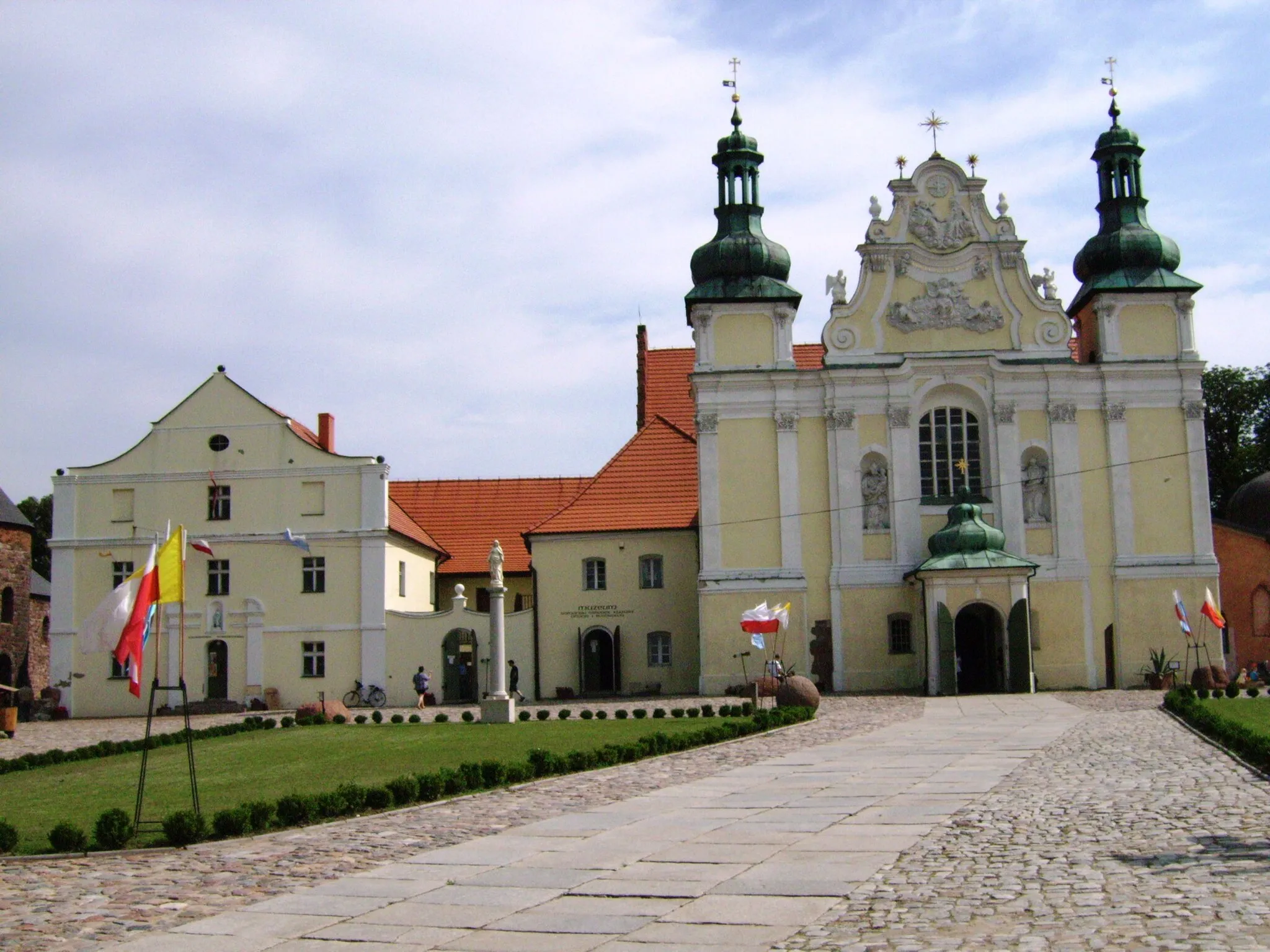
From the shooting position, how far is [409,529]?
50375 mm

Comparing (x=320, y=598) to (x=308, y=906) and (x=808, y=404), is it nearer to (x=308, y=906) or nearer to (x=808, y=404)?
(x=808, y=404)

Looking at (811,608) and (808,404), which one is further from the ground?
(808,404)

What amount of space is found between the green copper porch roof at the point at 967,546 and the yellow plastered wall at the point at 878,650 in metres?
1.90

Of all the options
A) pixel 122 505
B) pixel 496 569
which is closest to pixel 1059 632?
pixel 496 569

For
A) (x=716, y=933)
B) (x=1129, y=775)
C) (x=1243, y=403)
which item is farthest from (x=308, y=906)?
(x=1243, y=403)

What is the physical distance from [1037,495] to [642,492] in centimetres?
1317

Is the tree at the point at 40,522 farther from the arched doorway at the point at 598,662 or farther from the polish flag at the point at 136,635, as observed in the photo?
the polish flag at the point at 136,635

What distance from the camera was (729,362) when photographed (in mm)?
44656

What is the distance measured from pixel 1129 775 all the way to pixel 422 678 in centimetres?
2918

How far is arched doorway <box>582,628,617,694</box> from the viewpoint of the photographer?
46781 millimetres

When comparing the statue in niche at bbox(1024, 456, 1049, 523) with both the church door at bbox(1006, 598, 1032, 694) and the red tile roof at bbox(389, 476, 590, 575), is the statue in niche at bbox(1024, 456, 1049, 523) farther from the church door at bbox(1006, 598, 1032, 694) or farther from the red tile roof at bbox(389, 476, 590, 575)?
the red tile roof at bbox(389, 476, 590, 575)

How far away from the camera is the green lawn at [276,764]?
56.2 ft

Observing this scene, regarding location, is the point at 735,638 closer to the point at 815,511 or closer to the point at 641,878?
the point at 815,511

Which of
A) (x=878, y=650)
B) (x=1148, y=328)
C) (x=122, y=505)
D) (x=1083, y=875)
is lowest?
(x=1083, y=875)
